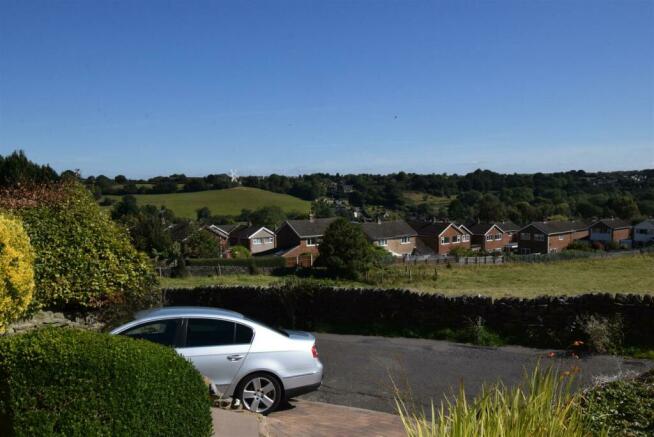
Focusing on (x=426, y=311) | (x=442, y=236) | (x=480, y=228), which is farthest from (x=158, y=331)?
(x=480, y=228)

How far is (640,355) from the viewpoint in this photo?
10.4 m

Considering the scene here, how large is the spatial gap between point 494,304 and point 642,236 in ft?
298

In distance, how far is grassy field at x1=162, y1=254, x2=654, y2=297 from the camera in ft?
100

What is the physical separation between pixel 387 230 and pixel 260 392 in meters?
70.4

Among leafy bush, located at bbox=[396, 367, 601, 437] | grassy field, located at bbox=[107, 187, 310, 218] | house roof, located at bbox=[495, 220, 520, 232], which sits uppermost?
grassy field, located at bbox=[107, 187, 310, 218]

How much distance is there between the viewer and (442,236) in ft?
261

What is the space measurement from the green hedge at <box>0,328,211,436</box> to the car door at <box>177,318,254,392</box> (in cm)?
270

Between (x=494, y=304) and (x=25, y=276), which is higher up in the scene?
(x=25, y=276)

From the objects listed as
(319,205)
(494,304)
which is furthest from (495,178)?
(494,304)

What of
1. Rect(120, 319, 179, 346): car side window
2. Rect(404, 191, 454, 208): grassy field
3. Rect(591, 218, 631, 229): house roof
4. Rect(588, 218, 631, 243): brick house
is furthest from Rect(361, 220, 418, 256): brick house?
Rect(120, 319, 179, 346): car side window

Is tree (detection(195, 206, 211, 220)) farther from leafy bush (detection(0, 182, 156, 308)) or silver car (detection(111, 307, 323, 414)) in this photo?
silver car (detection(111, 307, 323, 414))

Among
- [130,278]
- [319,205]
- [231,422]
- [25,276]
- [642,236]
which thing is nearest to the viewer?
[231,422]

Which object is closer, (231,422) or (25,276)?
(231,422)

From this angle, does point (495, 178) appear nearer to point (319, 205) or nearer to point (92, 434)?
point (319, 205)
